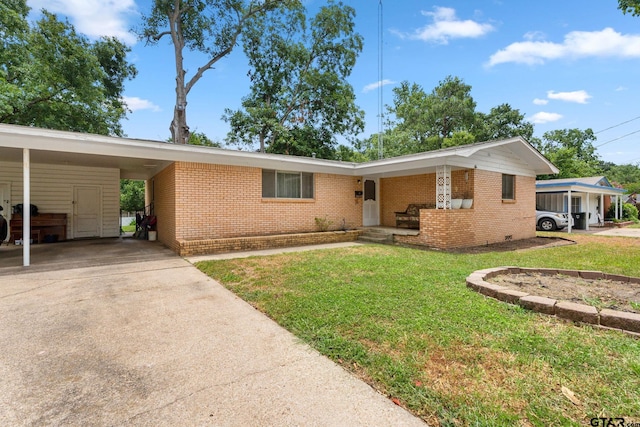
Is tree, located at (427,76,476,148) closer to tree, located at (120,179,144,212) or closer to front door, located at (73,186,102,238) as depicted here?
tree, located at (120,179,144,212)

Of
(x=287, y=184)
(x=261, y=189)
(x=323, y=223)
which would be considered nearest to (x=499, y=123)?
(x=323, y=223)

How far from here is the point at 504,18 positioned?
12133 millimetres

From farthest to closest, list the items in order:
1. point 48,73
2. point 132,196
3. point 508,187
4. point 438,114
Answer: point 438,114 < point 132,196 < point 48,73 < point 508,187

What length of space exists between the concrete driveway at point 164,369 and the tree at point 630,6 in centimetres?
1045

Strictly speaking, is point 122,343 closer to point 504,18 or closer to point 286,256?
point 286,256

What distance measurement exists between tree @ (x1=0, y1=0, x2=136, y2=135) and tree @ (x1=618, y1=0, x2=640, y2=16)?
67.4ft

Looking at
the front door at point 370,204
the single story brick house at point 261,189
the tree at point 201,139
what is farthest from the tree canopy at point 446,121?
the tree at point 201,139

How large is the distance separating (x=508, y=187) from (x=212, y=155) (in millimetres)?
10702

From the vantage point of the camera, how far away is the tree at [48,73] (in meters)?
13.7

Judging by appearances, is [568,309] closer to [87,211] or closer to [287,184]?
[287,184]

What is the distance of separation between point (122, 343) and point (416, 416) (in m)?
2.81

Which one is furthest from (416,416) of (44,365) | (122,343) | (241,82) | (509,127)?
(509,127)

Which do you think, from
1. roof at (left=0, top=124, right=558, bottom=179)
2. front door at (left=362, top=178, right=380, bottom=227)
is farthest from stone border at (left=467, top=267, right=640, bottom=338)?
front door at (left=362, top=178, right=380, bottom=227)

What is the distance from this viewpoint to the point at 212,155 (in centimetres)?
860
